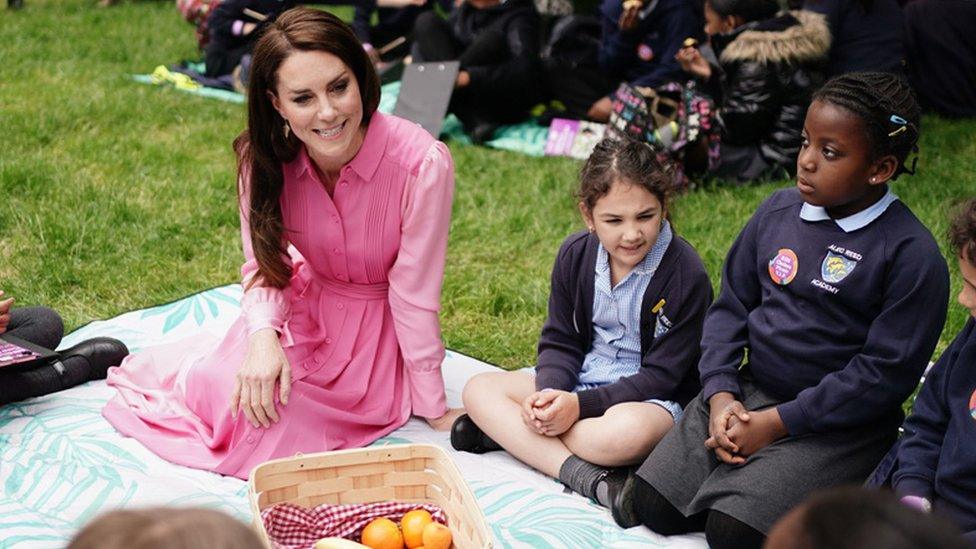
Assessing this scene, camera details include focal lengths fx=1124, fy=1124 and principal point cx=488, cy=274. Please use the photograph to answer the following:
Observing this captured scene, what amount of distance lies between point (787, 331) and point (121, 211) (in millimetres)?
3101

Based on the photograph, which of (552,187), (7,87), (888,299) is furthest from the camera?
(7,87)

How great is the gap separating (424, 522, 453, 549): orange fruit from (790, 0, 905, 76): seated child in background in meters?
3.63

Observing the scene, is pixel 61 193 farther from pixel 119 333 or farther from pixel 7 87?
pixel 7 87

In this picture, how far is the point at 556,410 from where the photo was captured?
9.54 feet

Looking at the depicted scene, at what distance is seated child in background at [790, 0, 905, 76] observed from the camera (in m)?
5.33

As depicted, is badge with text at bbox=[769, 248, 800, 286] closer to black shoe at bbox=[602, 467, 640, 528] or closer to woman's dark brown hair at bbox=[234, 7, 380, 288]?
black shoe at bbox=[602, 467, 640, 528]

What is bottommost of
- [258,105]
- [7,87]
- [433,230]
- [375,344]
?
[7,87]

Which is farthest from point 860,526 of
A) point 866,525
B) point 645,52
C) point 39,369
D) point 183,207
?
point 645,52

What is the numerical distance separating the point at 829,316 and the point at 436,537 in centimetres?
105

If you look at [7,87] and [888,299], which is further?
[7,87]

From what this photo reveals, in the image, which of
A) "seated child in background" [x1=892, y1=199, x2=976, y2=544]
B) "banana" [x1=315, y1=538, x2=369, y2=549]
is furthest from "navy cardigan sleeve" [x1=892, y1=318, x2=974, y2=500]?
"banana" [x1=315, y1=538, x2=369, y2=549]

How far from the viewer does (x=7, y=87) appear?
665 cm

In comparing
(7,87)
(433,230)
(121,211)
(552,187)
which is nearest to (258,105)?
(433,230)

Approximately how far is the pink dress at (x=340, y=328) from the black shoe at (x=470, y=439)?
105mm
